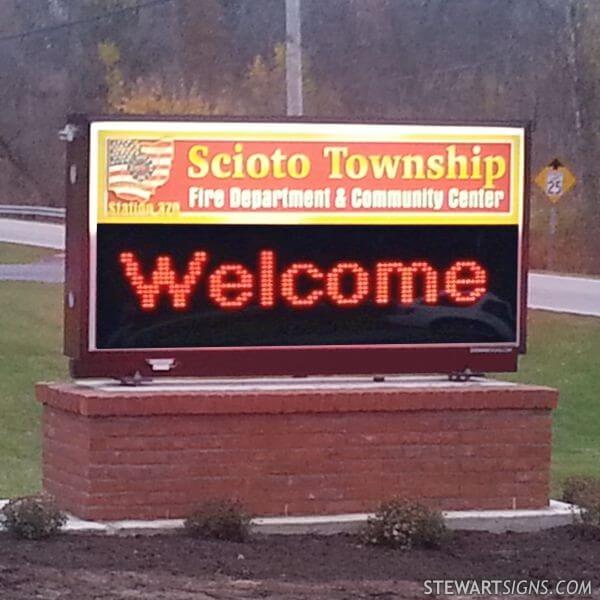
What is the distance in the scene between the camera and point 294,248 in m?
10.1

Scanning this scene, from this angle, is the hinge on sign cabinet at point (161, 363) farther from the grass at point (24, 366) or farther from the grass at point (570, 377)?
the grass at point (570, 377)

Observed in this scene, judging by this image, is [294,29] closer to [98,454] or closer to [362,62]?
[98,454]

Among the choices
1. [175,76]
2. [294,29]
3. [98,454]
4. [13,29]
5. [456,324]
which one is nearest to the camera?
[98,454]

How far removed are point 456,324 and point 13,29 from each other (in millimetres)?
47250

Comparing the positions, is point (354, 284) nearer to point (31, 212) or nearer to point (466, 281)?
point (466, 281)

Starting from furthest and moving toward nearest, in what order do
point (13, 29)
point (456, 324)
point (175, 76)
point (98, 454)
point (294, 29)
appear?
point (13, 29) < point (175, 76) < point (294, 29) < point (456, 324) < point (98, 454)

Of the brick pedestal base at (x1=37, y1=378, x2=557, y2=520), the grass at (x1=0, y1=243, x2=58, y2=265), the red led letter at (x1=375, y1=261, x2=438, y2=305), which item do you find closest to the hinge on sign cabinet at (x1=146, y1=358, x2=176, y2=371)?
the brick pedestal base at (x1=37, y1=378, x2=557, y2=520)

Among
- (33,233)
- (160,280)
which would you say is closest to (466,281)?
(160,280)

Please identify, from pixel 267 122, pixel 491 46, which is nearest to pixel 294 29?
pixel 267 122

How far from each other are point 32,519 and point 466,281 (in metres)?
3.14

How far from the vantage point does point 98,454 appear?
32.2 feet

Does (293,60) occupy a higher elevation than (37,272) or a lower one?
higher

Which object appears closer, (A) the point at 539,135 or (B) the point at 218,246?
(B) the point at 218,246

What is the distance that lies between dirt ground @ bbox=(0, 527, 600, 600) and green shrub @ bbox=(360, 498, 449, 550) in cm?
9
